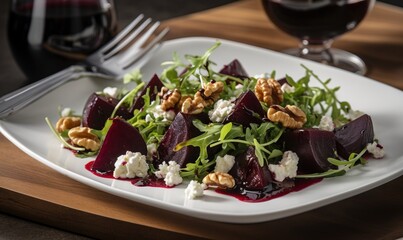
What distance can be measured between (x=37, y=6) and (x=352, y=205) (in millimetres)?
1342

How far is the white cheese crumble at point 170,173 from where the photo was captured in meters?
1.93

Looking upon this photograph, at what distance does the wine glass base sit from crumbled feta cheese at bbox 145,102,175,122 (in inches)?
38.6

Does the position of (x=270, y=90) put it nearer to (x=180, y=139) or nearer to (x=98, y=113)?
(x=180, y=139)

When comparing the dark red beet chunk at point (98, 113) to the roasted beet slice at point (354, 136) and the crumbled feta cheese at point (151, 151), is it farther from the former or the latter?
the roasted beet slice at point (354, 136)

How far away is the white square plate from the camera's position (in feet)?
5.87

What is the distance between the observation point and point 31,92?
2.42 meters

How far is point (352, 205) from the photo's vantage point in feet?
6.45

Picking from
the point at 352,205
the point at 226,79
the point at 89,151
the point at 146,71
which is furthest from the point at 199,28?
the point at 352,205

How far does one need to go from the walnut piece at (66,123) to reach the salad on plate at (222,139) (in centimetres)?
3

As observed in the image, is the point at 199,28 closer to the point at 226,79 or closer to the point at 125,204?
the point at 226,79

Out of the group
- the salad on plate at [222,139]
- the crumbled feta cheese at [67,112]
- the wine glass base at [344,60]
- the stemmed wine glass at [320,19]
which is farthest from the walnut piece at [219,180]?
the wine glass base at [344,60]

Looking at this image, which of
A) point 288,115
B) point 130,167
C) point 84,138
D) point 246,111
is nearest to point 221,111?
point 246,111

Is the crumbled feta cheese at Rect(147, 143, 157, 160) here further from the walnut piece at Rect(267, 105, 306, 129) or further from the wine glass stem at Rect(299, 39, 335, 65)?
the wine glass stem at Rect(299, 39, 335, 65)

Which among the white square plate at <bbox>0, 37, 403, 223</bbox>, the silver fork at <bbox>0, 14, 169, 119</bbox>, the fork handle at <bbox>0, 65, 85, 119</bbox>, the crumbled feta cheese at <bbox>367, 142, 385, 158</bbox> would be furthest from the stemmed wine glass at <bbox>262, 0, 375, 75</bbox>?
the crumbled feta cheese at <bbox>367, 142, 385, 158</bbox>
